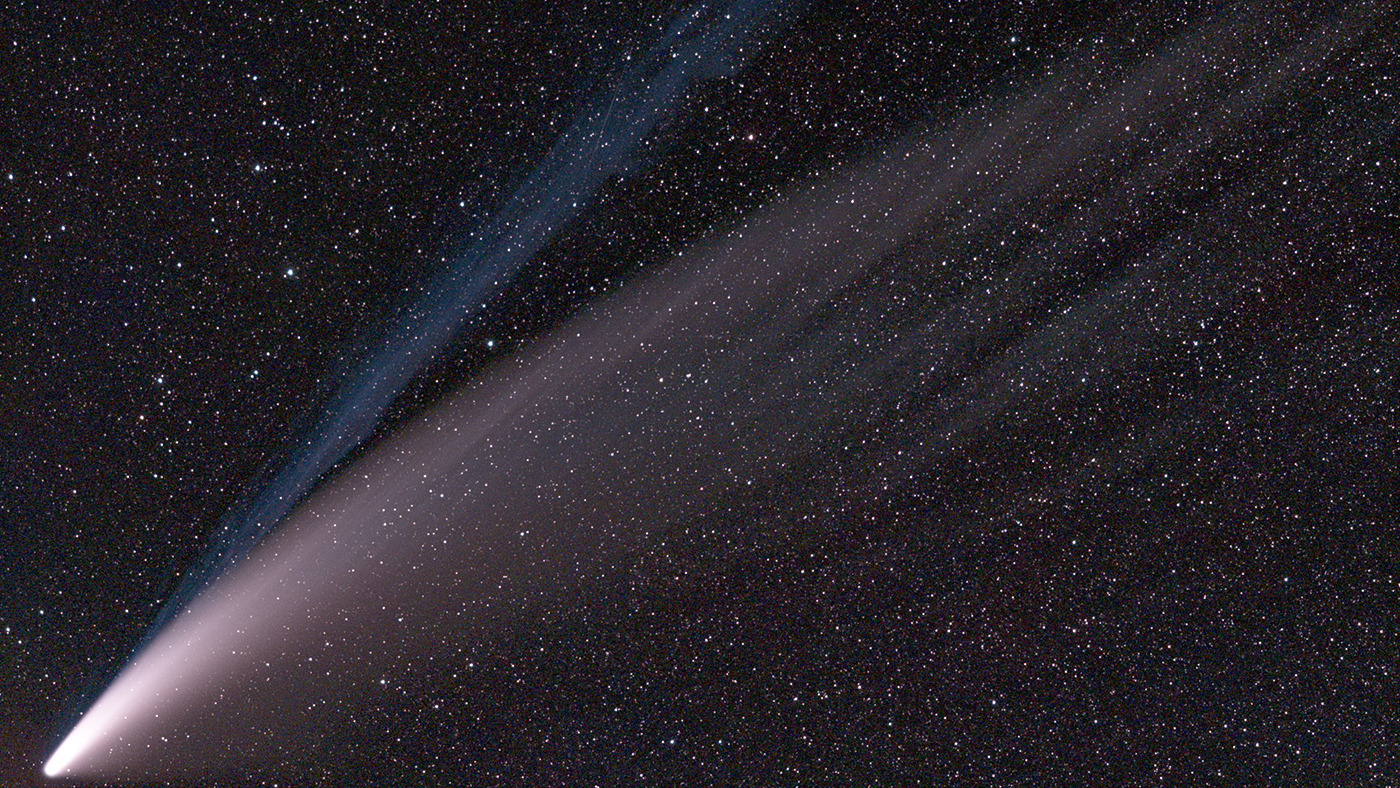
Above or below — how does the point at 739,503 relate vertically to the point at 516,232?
below

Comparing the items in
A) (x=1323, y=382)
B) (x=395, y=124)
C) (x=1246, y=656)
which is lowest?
(x=1246, y=656)

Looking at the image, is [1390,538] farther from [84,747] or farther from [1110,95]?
[84,747]

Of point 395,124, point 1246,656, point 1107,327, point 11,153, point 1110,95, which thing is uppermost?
point 11,153

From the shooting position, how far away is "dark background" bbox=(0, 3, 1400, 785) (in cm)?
57

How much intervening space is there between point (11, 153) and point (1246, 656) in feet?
2.99

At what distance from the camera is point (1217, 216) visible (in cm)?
60

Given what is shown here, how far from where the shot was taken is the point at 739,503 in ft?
2.04

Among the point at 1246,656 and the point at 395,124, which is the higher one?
the point at 395,124

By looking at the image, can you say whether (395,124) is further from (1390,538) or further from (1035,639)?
(1390,538)

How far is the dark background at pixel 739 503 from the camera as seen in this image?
1.87 feet

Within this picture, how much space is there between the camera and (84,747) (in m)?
0.65

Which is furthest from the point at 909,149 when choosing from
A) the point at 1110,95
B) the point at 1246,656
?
the point at 1246,656

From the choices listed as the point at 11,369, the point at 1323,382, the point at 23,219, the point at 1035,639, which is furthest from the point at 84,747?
the point at 1323,382

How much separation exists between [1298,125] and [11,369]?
902 mm
